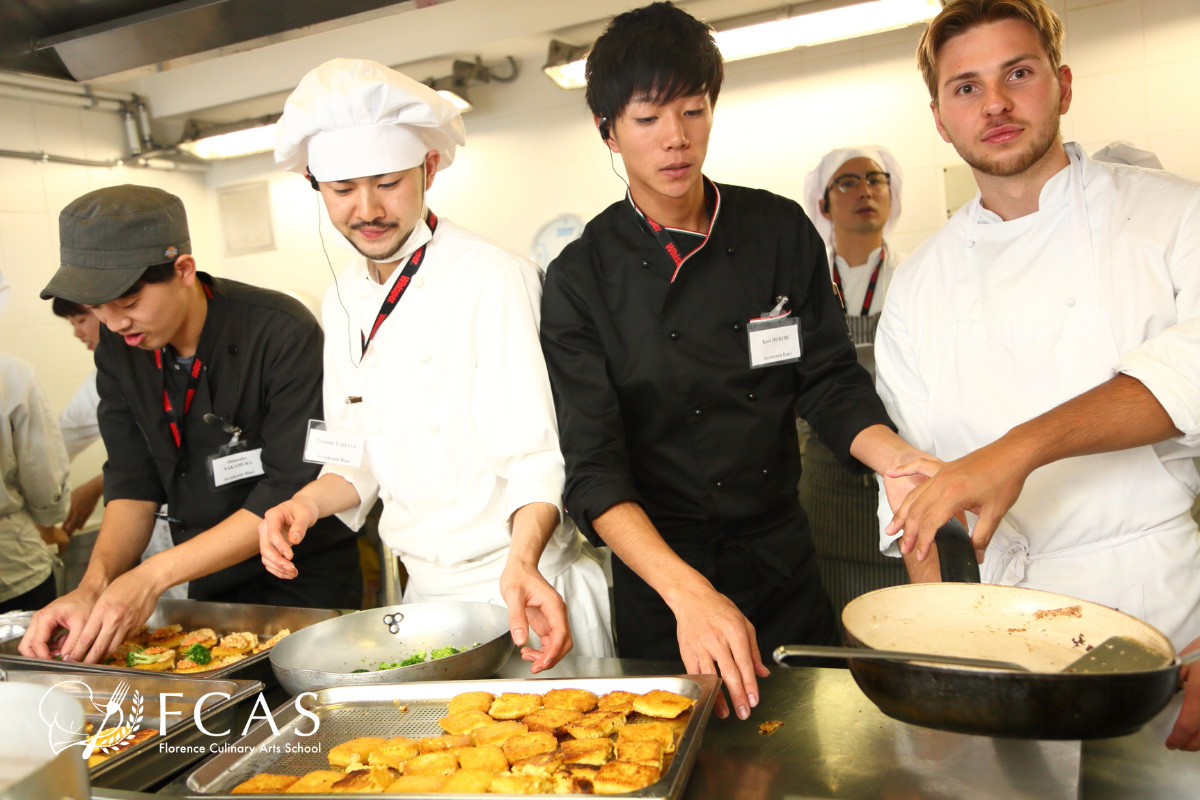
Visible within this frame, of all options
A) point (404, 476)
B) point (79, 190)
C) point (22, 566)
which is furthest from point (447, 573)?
point (79, 190)

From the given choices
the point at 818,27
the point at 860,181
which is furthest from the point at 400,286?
the point at 818,27

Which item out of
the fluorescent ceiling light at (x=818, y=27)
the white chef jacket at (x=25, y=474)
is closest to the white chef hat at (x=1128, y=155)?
the fluorescent ceiling light at (x=818, y=27)

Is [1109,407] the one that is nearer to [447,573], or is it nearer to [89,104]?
[447,573]

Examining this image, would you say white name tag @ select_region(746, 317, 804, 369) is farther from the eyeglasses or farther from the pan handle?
the eyeglasses

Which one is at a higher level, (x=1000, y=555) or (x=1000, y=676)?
(x=1000, y=676)

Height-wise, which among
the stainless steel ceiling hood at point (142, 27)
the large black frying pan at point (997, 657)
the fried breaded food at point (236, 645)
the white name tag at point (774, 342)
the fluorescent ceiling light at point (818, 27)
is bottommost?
the fried breaded food at point (236, 645)

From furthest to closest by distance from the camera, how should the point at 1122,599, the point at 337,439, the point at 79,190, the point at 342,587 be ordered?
the point at 79,190, the point at 342,587, the point at 337,439, the point at 1122,599

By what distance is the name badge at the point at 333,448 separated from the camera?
187 cm

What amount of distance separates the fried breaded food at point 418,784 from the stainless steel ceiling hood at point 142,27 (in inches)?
59.3

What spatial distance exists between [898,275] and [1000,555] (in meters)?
A: 0.55

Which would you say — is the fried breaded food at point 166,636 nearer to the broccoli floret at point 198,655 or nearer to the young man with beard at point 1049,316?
the broccoli floret at point 198,655

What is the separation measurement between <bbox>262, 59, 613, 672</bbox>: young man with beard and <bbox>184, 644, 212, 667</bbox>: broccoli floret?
19 centimetres

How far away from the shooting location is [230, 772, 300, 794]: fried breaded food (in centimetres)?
97

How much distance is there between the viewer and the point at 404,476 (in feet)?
5.91
